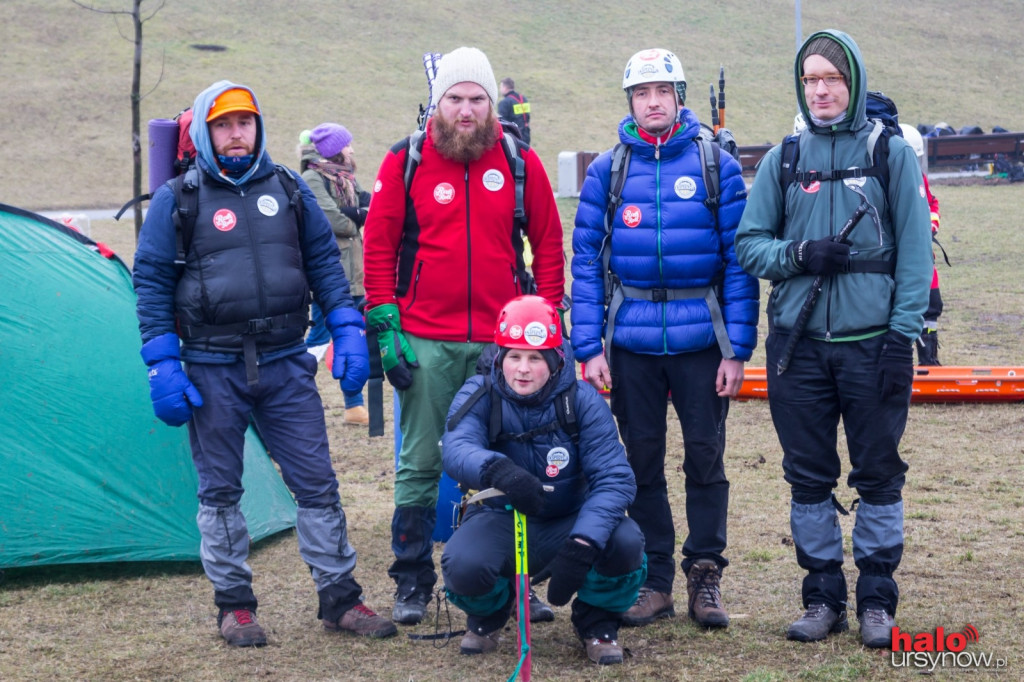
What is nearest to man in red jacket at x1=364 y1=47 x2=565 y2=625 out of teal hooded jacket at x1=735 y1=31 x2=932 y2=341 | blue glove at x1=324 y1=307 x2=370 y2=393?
blue glove at x1=324 y1=307 x2=370 y2=393

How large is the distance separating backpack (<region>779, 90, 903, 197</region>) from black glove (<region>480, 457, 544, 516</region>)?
5.24 ft

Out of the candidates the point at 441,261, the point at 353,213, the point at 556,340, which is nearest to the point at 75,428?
the point at 441,261

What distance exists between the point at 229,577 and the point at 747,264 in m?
2.57

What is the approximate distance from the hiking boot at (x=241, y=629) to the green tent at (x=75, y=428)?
1.01 meters

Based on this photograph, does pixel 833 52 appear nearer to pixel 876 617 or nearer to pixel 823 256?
pixel 823 256

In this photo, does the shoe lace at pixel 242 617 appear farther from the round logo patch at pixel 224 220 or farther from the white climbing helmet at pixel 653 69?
the white climbing helmet at pixel 653 69

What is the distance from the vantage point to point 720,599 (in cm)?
495

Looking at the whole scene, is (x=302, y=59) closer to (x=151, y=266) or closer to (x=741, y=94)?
(x=741, y=94)

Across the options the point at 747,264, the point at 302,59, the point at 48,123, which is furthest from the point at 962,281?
the point at 302,59

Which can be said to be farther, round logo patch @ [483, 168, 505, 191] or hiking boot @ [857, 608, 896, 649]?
round logo patch @ [483, 168, 505, 191]

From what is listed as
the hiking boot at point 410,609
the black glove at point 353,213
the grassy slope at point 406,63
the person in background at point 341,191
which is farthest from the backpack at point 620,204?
the grassy slope at point 406,63

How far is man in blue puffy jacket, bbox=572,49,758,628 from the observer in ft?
15.8

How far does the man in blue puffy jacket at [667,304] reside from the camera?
4.81 metres

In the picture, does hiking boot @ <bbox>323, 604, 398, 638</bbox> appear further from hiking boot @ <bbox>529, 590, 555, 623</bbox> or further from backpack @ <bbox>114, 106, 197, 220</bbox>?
backpack @ <bbox>114, 106, 197, 220</bbox>
